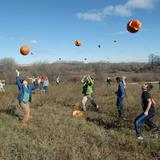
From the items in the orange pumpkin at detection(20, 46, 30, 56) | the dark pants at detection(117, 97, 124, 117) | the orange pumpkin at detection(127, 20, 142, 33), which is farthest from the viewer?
the dark pants at detection(117, 97, 124, 117)

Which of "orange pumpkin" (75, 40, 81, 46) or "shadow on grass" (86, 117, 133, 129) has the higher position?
"orange pumpkin" (75, 40, 81, 46)

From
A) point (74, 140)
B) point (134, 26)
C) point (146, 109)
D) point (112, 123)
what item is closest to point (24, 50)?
point (112, 123)

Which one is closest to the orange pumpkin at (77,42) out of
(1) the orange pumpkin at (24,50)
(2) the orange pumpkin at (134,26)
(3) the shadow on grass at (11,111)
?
(1) the orange pumpkin at (24,50)

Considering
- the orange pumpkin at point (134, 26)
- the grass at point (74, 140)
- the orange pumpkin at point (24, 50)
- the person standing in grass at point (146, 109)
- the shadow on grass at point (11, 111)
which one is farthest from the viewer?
the shadow on grass at point (11, 111)

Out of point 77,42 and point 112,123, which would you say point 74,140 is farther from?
point 77,42

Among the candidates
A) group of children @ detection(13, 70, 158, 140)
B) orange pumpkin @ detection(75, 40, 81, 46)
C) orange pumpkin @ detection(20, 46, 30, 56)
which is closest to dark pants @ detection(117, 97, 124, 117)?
group of children @ detection(13, 70, 158, 140)

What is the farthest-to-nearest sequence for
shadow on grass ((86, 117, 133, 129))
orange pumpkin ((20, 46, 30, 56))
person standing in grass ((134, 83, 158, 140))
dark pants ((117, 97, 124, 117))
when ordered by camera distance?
dark pants ((117, 97, 124, 117)) < orange pumpkin ((20, 46, 30, 56)) < shadow on grass ((86, 117, 133, 129)) < person standing in grass ((134, 83, 158, 140))

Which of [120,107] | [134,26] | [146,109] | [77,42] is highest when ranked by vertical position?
[134,26]

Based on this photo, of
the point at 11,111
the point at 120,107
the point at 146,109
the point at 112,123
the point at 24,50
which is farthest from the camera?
the point at 11,111

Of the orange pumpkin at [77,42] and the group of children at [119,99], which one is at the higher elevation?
the orange pumpkin at [77,42]

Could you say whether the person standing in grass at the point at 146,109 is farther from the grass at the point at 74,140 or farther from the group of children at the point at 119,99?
the grass at the point at 74,140

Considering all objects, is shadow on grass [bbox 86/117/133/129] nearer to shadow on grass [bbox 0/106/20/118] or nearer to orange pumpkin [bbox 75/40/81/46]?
orange pumpkin [bbox 75/40/81/46]

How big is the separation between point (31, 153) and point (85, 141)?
2009 millimetres

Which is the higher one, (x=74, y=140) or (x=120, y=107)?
(x=120, y=107)
